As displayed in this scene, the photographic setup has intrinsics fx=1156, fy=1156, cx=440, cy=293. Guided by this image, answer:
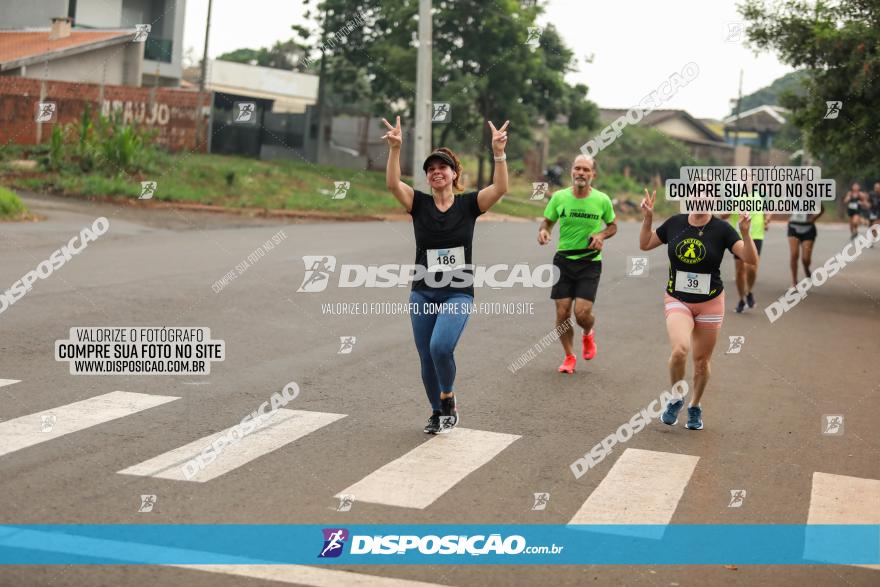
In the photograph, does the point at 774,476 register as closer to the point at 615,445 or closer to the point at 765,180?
the point at 615,445

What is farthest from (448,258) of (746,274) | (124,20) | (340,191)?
(124,20)

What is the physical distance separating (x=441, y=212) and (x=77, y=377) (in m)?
3.60

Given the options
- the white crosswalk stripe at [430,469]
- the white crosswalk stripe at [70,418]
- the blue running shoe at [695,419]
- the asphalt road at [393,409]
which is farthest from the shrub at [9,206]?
the blue running shoe at [695,419]

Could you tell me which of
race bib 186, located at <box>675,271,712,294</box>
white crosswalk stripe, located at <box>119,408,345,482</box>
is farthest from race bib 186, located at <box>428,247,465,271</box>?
race bib 186, located at <box>675,271,712,294</box>

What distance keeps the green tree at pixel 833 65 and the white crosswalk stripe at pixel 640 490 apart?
12.2 meters

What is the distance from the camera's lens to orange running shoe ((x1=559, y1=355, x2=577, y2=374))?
437 inches

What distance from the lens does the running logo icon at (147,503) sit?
240 inches

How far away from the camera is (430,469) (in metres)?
7.22

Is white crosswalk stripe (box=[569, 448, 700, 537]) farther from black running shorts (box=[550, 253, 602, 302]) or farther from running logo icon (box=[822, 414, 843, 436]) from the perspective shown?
black running shorts (box=[550, 253, 602, 302])

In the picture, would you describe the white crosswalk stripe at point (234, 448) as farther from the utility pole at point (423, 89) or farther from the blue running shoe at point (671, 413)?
the utility pole at point (423, 89)

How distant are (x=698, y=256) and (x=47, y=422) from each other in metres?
4.85

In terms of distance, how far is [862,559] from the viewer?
583 centimetres

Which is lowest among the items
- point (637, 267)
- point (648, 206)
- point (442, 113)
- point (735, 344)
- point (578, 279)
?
point (735, 344)

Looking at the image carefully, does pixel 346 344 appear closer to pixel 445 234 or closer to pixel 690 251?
pixel 445 234
